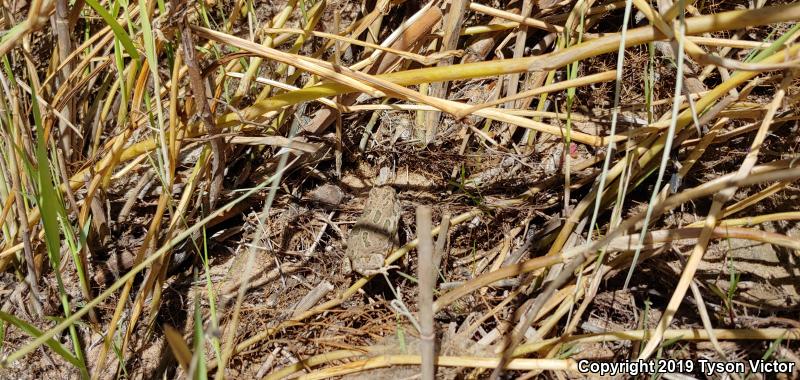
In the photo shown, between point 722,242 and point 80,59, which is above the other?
point 722,242

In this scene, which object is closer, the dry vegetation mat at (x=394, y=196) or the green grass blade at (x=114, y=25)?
the green grass blade at (x=114, y=25)

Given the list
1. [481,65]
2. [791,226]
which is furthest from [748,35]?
[481,65]

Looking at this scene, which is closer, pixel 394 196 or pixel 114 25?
pixel 114 25

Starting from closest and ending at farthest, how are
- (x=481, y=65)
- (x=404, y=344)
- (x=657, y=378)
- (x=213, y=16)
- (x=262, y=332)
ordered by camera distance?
(x=481, y=65) → (x=657, y=378) → (x=404, y=344) → (x=262, y=332) → (x=213, y=16)

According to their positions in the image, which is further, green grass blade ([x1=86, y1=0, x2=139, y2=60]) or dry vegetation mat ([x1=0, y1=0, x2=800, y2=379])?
dry vegetation mat ([x1=0, y1=0, x2=800, y2=379])

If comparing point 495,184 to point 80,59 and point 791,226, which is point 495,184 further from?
point 80,59

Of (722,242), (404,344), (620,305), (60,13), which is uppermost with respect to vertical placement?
(722,242)

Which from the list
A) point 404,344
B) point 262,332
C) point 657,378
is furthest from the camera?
point 262,332

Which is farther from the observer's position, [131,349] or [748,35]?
[748,35]
